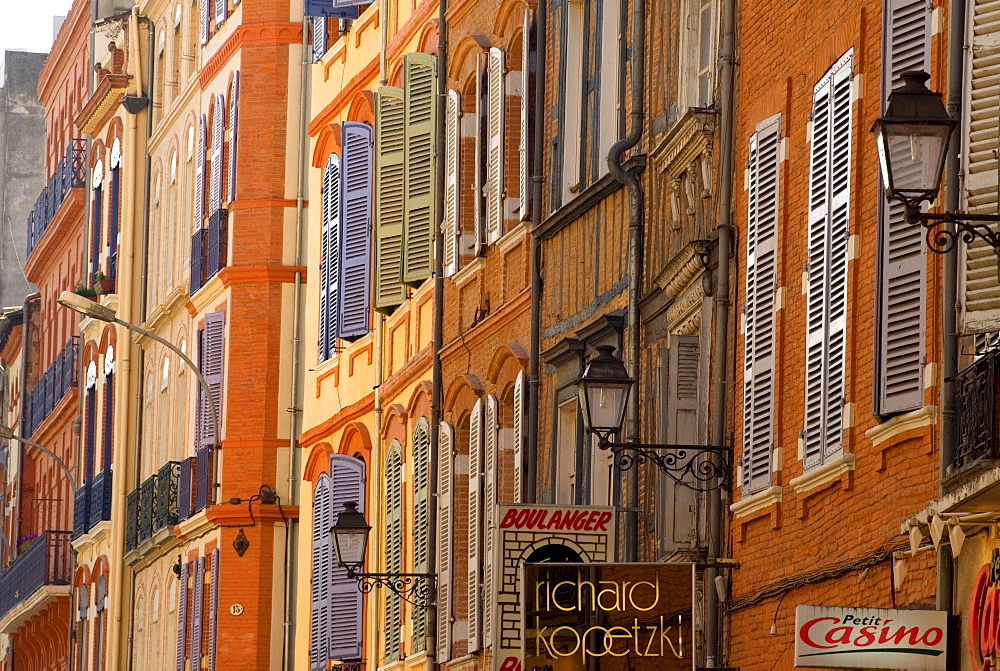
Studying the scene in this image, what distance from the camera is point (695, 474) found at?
1688 centimetres

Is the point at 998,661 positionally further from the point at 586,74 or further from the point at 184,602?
the point at 184,602

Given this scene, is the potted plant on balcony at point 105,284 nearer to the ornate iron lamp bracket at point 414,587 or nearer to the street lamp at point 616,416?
the ornate iron lamp bracket at point 414,587

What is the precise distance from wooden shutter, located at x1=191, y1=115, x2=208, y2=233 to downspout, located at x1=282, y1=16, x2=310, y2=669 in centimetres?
259

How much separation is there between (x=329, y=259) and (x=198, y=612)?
27.2ft

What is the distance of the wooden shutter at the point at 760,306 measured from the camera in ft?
51.5

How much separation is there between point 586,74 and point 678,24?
10.0 ft

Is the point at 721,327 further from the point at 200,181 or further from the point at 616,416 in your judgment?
the point at 200,181

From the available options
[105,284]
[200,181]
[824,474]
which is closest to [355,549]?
[824,474]

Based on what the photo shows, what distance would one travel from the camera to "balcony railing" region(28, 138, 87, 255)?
52.5 metres

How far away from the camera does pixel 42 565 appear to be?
2042 inches

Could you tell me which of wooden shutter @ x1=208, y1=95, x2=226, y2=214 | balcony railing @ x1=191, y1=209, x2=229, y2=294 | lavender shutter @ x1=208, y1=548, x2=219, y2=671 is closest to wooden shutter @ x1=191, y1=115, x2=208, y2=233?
balcony railing @ x1=191, y1=209, x2=229, y2=294

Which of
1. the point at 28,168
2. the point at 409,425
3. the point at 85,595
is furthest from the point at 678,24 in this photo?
the point at 28,168

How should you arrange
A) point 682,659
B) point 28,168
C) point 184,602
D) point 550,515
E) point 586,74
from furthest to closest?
point 28,168
point 184,602
point 586,74
point 550,515
point 682,659

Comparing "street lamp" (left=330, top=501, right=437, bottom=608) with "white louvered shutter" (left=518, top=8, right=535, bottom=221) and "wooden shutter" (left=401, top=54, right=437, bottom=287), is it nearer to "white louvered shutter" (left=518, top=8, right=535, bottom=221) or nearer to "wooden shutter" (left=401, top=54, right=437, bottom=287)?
"wooden shutter" (left=401, top=54, right=437, bottom=287)
